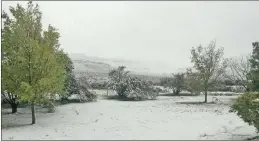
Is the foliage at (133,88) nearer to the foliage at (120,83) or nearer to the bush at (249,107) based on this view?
the foliage at (120,83)

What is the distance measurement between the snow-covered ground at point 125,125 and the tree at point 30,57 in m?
1.45

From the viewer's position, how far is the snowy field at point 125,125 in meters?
12.8

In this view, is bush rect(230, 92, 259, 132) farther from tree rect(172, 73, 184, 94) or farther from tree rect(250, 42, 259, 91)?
tree rect(172, 73, 184, 94)

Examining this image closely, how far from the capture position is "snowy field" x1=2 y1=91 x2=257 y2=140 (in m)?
12.8

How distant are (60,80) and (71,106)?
17.2 ft

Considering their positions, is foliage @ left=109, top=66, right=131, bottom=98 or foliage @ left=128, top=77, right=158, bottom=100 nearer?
foliage @ left=128, top=77, right=158, bottom=100

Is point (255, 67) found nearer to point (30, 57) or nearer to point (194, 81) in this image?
point (30, 57)

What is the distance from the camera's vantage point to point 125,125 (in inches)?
581

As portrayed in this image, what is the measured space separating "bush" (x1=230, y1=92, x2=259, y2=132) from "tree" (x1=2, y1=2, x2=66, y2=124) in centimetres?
765

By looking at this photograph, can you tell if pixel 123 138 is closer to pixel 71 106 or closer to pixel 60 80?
pixel 60 80

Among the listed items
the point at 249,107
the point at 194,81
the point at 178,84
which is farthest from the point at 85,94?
the point at 249,107

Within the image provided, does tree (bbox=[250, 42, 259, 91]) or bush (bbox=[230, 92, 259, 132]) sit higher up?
tree (bbox=[250, 42, 259, 91])

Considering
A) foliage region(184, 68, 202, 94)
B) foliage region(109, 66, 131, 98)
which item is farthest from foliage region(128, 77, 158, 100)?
foliage region(184, 68, 202, 94)

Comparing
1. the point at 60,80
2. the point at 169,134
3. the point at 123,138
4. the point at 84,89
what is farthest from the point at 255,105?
the point at 84,89
